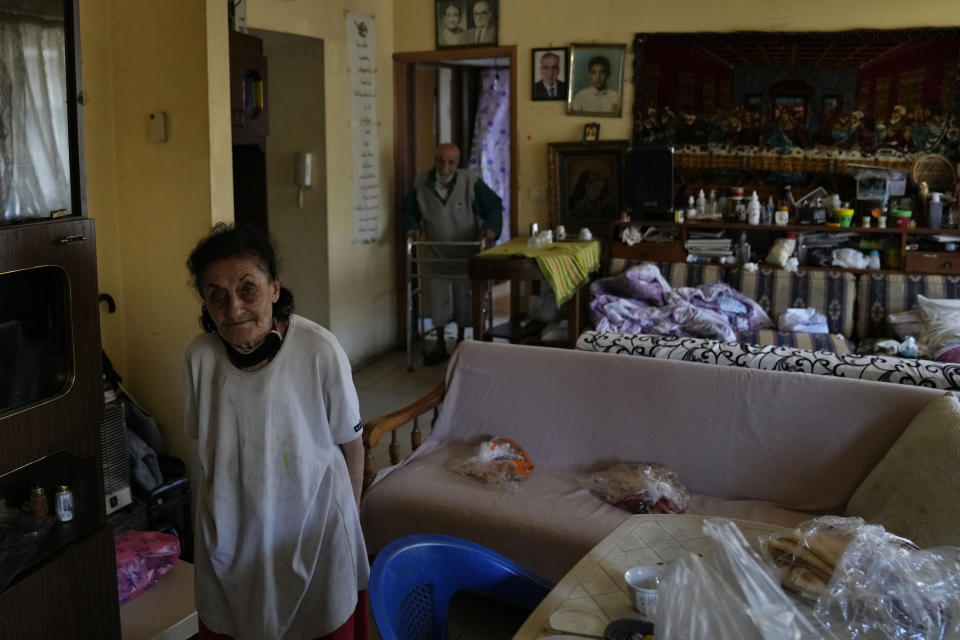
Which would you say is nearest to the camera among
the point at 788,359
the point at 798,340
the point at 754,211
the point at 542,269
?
the point at 788,359

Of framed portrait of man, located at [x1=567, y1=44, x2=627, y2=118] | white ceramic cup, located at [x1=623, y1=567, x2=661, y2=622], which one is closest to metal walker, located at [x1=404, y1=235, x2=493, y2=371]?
framed portrait of man, located at [x1=567, y1=44, x2=627, y2=118]

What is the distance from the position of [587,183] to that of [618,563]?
460 centimetres

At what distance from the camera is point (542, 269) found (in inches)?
206

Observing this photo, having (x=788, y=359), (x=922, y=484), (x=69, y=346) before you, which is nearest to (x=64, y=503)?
(x=69, y=346)

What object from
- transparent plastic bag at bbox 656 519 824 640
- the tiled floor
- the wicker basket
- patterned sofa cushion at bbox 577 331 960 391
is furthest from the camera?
the wicker basket

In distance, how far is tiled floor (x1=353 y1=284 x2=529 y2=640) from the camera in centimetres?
297

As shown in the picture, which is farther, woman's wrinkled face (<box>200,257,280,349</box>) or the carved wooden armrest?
the carved wooden armrest

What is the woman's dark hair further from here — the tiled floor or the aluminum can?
the tiled floor

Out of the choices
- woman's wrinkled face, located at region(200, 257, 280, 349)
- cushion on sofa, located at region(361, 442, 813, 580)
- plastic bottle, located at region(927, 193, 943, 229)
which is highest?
plastic bottle, located at region(927, 193, 943, 229)

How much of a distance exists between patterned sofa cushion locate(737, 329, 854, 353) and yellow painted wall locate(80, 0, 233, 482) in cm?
314

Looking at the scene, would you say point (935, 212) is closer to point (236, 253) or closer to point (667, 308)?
point (667, 308)

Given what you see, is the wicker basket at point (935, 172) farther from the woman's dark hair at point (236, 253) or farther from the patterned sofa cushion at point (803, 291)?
the woman's dark hair at point (236, 253)

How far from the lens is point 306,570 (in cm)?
192

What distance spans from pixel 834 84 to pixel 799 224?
92 cm
